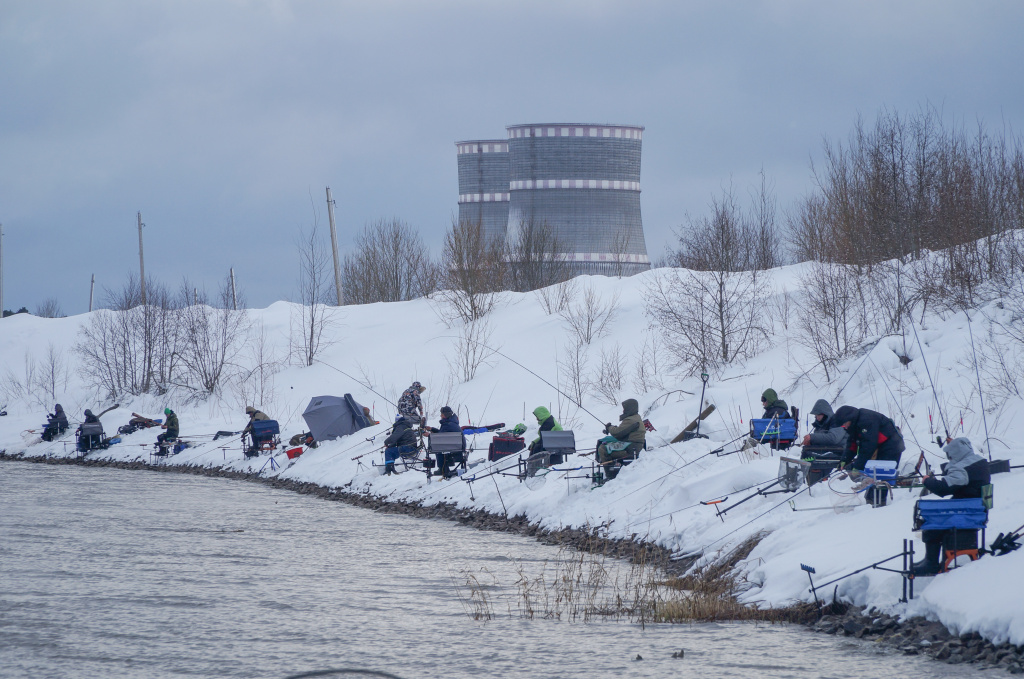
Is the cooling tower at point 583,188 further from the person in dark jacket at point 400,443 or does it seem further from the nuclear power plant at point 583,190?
the person in dark jacket at point 400,443

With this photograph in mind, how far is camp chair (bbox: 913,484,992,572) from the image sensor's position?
8766mm

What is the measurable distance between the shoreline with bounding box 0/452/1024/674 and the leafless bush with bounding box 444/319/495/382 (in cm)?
1147

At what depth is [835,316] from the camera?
27.0 meters

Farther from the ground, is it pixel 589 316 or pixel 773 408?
pixel 589 316

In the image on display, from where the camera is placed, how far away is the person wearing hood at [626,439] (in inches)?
682

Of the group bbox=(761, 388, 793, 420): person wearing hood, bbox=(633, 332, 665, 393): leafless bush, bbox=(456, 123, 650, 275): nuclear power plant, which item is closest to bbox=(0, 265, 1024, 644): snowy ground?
bbox=(633, 332, 665, 393): leafless bush

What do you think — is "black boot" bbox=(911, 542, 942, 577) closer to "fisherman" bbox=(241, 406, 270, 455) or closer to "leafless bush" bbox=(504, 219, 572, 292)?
"fisherman" bbox=(241, 406, 270, 455)

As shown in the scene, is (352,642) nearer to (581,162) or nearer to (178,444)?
(178,444)

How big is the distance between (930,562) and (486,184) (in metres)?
47.1

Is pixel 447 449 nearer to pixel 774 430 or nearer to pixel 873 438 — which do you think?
pixel 774 430

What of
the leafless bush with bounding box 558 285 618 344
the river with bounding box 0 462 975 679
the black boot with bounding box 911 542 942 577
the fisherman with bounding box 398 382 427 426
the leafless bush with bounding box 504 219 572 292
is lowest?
the river with bounding box 0 462 975 679

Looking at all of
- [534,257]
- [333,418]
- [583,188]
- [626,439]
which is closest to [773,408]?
[626,439]

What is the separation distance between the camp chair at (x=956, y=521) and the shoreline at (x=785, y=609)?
0.66 metres

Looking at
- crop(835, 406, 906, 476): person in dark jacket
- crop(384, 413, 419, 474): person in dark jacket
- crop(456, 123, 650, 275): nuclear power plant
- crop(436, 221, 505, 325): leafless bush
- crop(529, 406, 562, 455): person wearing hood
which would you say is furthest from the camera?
crop(456, 123, 650, 275): nuclear power plant
